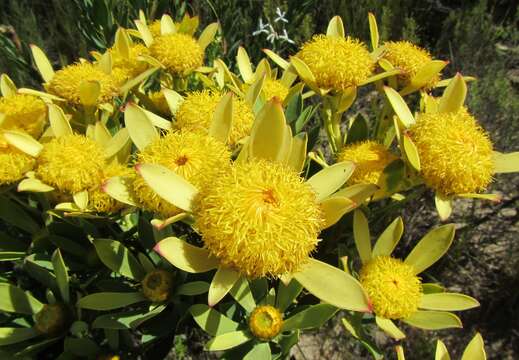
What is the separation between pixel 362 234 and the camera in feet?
4.51

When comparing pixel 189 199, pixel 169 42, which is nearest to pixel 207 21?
pixel 169 42

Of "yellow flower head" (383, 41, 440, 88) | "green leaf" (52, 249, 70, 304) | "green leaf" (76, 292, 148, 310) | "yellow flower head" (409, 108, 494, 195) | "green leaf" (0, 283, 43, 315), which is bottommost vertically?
"green leaf" (0, 283, 43, 315)

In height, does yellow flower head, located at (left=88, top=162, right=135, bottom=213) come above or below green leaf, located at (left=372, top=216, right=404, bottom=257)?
above

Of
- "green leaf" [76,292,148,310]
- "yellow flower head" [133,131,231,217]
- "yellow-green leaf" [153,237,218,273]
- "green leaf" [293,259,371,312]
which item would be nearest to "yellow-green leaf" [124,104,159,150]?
"yellow flower head" [133,131,231,217]

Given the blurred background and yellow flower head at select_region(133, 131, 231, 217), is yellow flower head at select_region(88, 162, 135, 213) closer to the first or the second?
yellow flower head at select_region(133, 131, 231, 217)

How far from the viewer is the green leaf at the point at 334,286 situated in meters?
0.99

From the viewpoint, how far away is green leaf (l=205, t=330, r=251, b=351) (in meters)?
1.14

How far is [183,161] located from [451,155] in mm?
793

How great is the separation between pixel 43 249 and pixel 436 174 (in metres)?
1.38

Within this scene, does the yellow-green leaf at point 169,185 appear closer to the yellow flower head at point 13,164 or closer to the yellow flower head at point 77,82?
the yellow flower head at point 13,164

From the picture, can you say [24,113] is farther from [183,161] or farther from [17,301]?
[183,161]

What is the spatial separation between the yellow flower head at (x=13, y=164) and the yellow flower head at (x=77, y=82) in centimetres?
31

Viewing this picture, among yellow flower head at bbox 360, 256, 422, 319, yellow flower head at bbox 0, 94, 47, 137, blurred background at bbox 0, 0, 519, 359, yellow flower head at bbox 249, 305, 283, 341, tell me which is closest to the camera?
yellow flower head at bbox 249, 305, 283, 341

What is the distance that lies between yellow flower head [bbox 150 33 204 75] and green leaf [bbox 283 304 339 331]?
1118 mm
